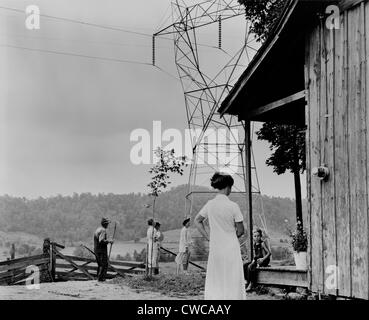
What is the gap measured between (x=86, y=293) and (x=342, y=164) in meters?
7.42

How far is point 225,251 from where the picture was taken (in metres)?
7.18

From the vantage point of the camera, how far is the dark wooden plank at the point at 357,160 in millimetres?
8055

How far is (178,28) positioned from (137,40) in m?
2.27

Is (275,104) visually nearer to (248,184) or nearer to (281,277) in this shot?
(248,184)

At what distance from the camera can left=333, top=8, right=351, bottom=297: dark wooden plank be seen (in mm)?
8430

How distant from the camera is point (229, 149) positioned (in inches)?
957

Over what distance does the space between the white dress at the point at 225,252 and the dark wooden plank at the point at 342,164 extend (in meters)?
1.91

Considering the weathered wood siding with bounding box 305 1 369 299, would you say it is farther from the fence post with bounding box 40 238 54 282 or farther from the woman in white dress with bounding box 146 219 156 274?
the fence post with bounding box 40 238 54 282

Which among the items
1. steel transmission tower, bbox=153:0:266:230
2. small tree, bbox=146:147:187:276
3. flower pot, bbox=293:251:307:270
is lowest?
flower pot, bbox=293:251:307:270

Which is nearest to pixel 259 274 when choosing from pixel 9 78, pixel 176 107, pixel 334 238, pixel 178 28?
pixel 334 238

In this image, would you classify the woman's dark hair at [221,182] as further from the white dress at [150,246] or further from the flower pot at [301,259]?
the white dress at [150,246]

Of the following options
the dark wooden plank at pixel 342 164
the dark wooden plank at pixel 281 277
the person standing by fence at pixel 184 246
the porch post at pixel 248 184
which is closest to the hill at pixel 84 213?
the person standing by fence at pixel 184 246

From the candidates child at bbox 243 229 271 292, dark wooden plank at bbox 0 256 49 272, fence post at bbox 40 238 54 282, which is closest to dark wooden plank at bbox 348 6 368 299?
child at bbox 243 229 271 292

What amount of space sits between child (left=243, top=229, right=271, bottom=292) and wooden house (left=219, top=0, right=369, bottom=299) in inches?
67.9
